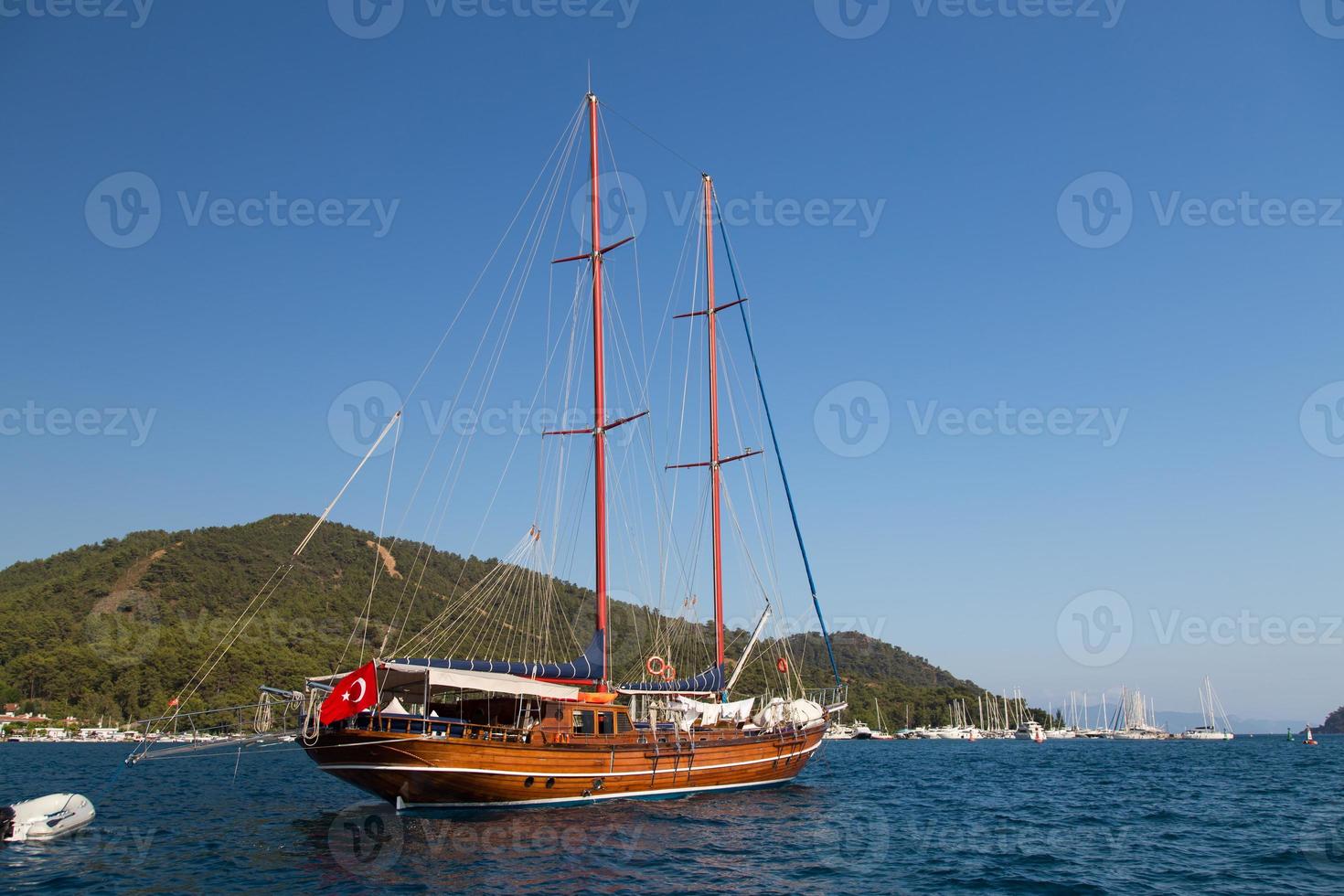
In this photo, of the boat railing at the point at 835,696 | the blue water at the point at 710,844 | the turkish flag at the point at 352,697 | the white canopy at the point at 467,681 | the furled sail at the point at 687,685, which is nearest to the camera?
the blue water at the point at 710,844

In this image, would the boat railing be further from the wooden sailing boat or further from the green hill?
the green hill

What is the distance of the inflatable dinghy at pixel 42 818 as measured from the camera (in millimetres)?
25375

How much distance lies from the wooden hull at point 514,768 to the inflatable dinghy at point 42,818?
23.0 feet

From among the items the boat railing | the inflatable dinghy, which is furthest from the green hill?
the inflatable dinghy

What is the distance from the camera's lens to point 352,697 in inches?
1099

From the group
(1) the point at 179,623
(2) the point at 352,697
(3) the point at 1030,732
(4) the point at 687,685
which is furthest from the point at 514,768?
(3) the point at 1030,732

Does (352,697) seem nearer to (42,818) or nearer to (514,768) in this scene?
(514,768)

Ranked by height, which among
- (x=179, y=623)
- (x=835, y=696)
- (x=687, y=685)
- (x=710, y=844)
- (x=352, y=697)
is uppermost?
(x=179, y=623)

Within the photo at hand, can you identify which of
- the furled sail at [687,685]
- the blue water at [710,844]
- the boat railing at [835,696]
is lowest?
the blue water at [710,844]

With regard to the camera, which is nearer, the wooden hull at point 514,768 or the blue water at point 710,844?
the blue water at point 710,844

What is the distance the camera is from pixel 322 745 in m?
29.0

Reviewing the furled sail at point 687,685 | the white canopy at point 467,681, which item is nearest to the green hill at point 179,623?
the furled sail at point 687,685

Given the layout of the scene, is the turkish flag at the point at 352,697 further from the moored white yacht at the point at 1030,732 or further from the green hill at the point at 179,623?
the moored white yacht at the point at 1030,732
